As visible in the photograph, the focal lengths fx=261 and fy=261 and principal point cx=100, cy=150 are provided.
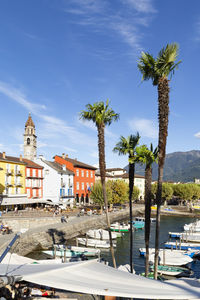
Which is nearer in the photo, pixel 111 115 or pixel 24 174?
pixel 111 115

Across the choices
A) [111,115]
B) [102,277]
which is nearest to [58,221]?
[111,115]

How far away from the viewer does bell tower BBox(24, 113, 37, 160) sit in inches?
2815

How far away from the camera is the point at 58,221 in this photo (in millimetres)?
44625

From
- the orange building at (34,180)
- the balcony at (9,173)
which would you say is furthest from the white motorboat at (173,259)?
the orange building at (34,180)

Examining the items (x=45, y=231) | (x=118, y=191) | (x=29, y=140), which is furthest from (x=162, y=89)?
(x=29, y=140)

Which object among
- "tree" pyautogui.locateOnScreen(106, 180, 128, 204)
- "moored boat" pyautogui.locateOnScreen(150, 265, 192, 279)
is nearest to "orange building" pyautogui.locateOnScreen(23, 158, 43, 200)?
"tree" pyautogui.locateOnScreen(106, 180, 128, 204)

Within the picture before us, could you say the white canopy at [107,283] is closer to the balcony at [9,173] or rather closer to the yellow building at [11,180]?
the yellow building at [11,180]

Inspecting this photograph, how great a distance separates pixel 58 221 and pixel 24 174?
18.5 metres

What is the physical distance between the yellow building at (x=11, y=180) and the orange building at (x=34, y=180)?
2.00 metres

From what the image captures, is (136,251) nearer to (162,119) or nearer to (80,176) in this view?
(162,119)

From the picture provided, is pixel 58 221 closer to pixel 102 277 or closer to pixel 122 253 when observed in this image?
pixel 122 253

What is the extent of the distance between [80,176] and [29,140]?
18026 mm

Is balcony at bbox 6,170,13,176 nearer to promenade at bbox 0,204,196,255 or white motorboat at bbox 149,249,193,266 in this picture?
promenade at bbox 0,204,196,255

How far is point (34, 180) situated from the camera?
6222 centimetres
